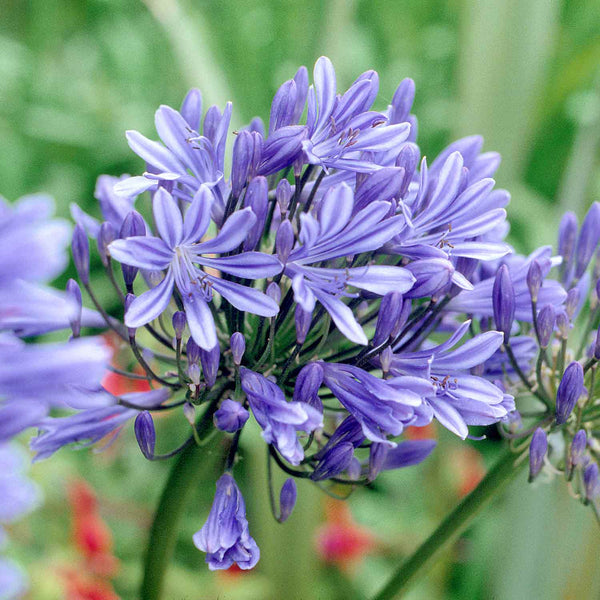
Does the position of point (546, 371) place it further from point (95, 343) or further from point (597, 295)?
point (95, 343)

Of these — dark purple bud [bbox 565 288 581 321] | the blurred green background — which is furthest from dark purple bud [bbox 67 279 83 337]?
the blurred green background

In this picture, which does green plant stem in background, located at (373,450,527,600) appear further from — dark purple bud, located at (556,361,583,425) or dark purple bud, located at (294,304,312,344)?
dark purple bud, located at (294,304,312,344)

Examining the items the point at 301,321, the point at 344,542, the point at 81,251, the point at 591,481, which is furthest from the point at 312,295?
the point at 344,542

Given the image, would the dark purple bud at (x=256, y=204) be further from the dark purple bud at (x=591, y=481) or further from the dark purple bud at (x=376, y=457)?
the dark purple bud at (x=591, y=481)

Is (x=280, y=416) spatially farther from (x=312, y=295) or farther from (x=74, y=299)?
(x=74, y=299)

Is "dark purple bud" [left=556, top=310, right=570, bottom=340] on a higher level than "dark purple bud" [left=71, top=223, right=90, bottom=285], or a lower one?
higher

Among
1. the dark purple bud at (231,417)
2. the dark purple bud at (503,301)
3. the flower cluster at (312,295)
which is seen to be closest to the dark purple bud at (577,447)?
the flower cluster at (312,295)
